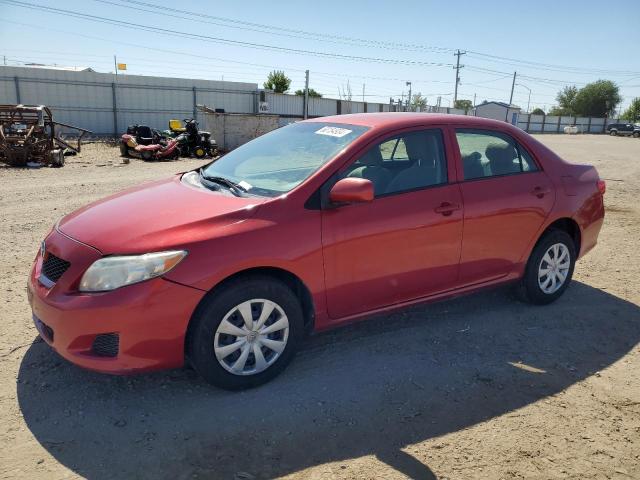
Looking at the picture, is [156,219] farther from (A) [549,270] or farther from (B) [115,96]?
(B) [115,96]

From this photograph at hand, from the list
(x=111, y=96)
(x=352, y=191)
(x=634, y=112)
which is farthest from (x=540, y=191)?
(x=634, y=112)

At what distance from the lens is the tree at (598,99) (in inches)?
3359

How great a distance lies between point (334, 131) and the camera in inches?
148

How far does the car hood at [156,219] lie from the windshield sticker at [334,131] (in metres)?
0.88

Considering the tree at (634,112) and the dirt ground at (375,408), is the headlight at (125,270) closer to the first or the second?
the dirt ground at (375,408)

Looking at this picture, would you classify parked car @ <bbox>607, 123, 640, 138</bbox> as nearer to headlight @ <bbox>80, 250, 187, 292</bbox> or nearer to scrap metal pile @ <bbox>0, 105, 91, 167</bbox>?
scrap metal pile @ <bbox>0, 105, 91, 167</bbox>

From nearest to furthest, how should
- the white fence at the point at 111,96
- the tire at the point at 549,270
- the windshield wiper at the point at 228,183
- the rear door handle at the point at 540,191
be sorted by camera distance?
the windshield wiper at the point at 228,183, the rear door handle at the point at 540,191, the tire at the point at 549,270, the white fence at the point at 111,96

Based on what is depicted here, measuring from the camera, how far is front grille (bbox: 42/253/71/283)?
2.89 metres

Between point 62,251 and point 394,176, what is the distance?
2.22 meters

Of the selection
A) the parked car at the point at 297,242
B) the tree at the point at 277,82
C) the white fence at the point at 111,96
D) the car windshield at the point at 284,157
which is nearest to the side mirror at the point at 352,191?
the parked car at the point at 297,242

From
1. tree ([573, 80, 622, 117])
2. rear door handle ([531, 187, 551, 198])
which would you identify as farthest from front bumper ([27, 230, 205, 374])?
tree ([573, 80, 622, 117])

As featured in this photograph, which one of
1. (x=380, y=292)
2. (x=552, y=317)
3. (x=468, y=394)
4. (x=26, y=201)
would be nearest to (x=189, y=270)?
(x=380, y=292)

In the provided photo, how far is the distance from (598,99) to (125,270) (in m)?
99.7

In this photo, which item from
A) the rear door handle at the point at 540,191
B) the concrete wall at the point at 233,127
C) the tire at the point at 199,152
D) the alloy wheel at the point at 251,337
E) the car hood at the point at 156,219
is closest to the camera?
the car hood at the point at 156,219
